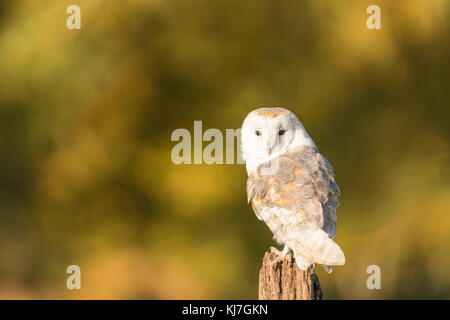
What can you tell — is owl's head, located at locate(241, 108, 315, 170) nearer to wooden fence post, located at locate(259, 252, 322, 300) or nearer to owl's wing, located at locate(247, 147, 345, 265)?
owl's wing, located at locate(247, 147, 345, 265)

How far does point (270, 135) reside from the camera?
8.95 feet

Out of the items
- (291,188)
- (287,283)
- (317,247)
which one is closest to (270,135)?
(291,188)

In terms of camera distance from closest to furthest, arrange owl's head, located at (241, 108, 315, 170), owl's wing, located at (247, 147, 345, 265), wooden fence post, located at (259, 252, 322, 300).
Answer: wooden fence post, located at (259, 252, 322, 300)
owl's wing, located at (247, 147, 345, 265)
owl's head, located at (241, 108, 315, 170)

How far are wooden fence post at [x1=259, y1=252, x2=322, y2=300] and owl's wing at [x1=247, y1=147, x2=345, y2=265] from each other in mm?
82

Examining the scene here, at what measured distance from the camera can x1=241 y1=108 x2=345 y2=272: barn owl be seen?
2373 millimetres

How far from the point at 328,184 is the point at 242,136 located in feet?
1.78

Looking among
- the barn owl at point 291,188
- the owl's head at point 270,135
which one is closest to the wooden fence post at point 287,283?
the barn owl at point 291,188

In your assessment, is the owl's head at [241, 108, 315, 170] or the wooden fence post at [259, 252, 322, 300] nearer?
the wooden fence post at [259, 252, 322, 300]

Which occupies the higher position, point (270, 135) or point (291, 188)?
point (270, 135)

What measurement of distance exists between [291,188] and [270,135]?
0.30m

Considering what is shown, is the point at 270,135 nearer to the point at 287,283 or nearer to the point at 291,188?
the point at 291,188

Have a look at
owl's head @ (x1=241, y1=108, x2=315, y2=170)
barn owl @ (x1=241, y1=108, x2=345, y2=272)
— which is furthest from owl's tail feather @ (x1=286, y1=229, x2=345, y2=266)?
owl's head @ (x1=241, y1=108, x2=315, y2=170)

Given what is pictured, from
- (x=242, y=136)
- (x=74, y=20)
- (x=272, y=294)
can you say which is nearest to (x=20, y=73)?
(x=74, y=20)

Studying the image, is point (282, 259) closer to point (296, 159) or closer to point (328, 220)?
point (328, 220)
